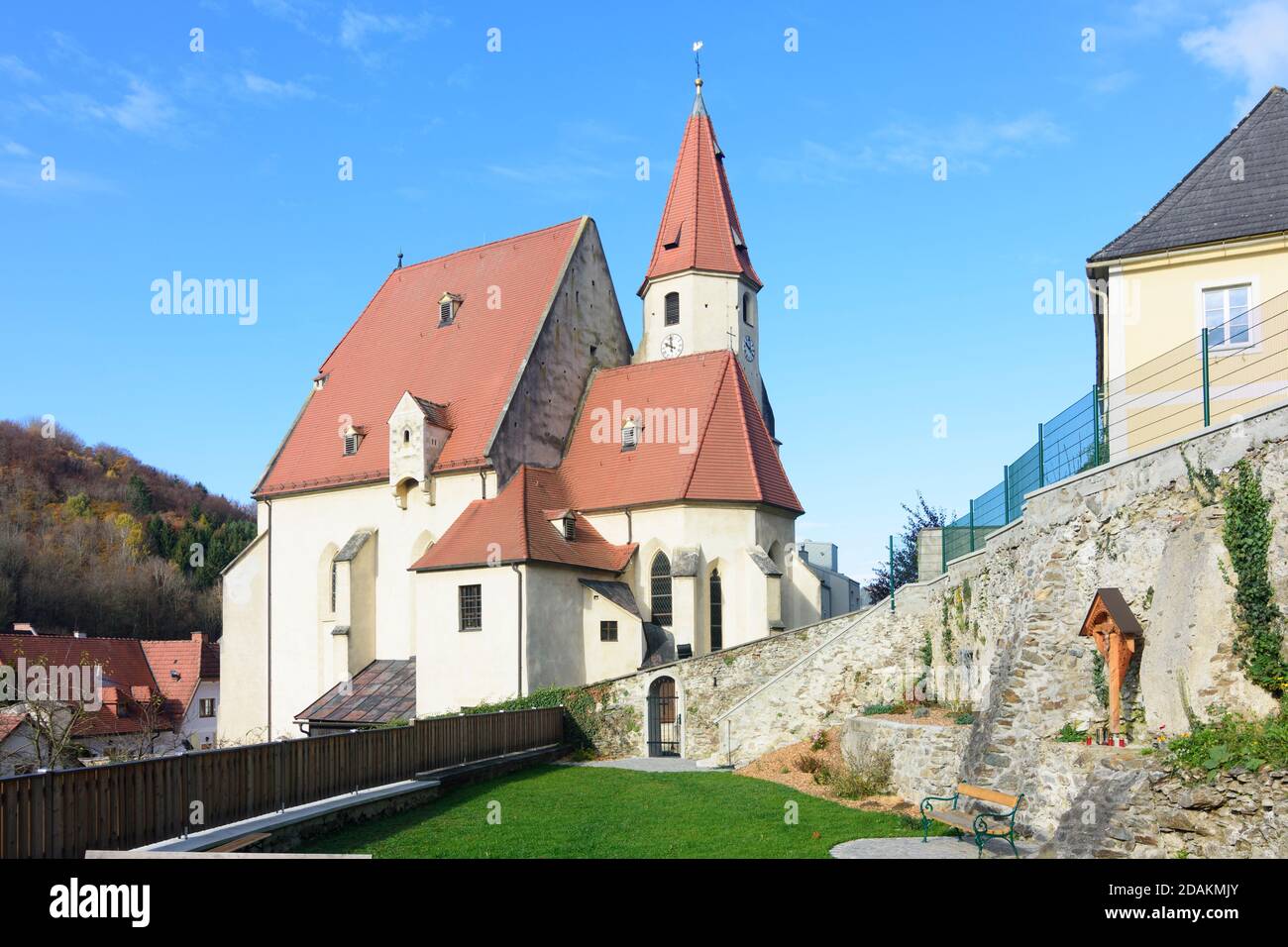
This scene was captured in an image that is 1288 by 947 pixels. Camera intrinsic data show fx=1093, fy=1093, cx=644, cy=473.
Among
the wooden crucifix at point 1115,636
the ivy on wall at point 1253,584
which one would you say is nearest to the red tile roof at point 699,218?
the wooden crucifix at point 1115,636

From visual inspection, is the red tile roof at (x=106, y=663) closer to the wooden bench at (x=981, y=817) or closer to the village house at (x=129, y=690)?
the village house at (x=129, y=690)

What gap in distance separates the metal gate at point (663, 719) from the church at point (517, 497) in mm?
3683

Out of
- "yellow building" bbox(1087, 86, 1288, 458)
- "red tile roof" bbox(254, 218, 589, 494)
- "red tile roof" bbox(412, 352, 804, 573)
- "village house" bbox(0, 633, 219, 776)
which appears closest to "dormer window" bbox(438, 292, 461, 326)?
"red tile roof" bbox(254, 218, 589, 494)

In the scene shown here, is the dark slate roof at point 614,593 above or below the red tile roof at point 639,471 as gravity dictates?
below

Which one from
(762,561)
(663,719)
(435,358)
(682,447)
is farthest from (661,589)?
(435,358)

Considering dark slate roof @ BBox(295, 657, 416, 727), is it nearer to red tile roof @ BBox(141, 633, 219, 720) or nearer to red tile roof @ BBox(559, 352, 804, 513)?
red tile roof @ BBox(559, 352, 804, 513)

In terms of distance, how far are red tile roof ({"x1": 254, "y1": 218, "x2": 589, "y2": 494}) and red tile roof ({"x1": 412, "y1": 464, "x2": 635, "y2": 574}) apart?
1.71 meters

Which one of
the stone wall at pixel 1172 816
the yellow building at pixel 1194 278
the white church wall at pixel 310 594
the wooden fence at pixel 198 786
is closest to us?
the stone wall at pixel 1172 816

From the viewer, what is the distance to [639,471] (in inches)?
1314

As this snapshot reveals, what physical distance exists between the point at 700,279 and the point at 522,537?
15.7m

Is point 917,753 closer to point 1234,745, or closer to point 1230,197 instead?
point 1234,745

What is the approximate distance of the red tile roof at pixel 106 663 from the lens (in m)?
47.1
